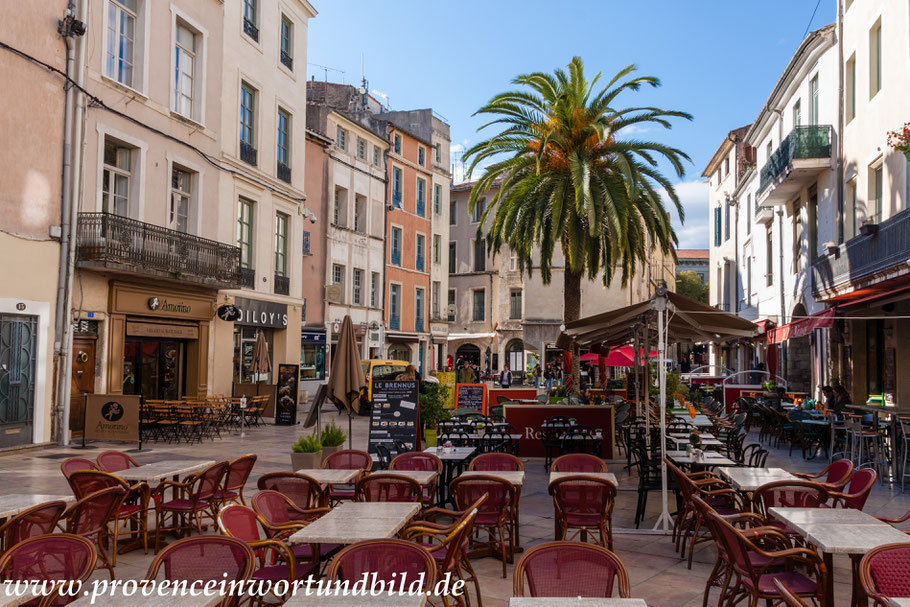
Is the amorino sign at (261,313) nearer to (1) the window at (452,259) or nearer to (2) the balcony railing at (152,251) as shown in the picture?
(2) the balcony railing at (152,251)

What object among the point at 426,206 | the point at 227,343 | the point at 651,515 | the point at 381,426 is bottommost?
the point at 651,515

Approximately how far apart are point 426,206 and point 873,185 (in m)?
26.4

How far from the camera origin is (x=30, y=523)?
19.3 ft

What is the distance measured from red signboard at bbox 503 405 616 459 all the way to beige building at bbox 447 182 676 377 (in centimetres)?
2980

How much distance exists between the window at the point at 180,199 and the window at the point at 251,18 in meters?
5.22

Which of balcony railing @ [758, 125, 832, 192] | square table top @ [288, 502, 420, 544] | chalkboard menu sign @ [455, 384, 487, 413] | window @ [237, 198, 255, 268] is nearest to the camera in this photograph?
square table top @ [288, 502, 420, 544]

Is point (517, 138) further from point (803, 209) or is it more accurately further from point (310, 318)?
point (310, 318)

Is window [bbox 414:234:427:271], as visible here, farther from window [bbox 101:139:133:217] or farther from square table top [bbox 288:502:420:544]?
square table top [bbox 288:502:420:544]

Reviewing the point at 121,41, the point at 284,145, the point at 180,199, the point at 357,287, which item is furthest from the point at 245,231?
the point at 357,287

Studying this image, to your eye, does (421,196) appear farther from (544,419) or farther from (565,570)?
(565,570)

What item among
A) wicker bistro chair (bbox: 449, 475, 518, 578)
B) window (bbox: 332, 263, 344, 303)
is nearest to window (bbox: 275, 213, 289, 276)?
window (bbox: 332, 263, 344, 303)

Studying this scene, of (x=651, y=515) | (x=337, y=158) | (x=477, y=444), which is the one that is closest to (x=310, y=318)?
(x=337, y=158)

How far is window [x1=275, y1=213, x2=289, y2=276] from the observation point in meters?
25.2

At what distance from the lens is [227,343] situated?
2183 centimetres
